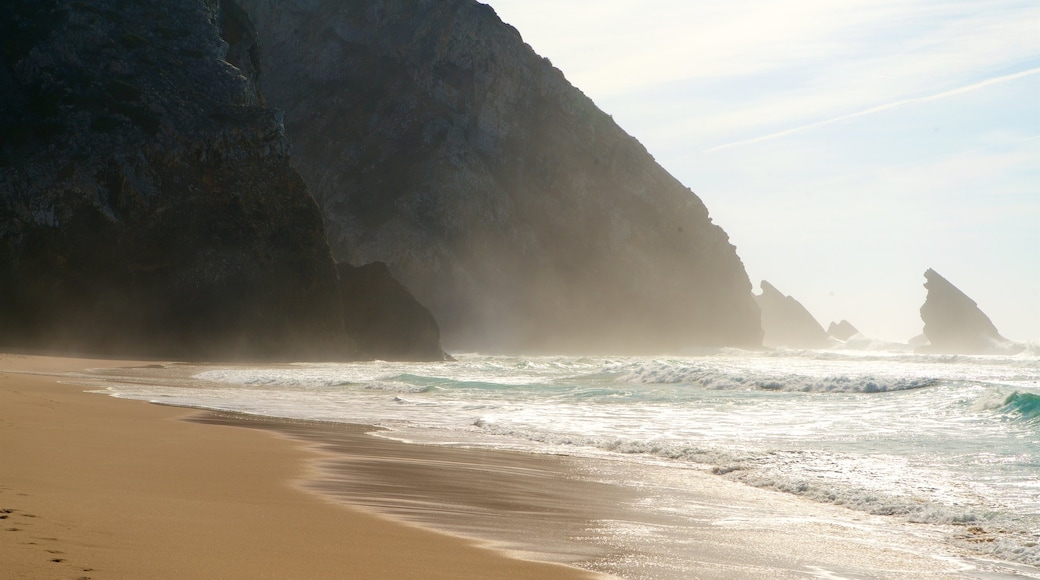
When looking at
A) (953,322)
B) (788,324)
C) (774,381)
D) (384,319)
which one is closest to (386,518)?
(774,381)

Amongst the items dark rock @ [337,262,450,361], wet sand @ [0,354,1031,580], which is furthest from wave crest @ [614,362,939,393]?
dark rock @ [337,262,450,361]

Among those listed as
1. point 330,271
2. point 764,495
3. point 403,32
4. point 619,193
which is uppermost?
point 403,32

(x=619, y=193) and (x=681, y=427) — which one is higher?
(x=619, y=193)

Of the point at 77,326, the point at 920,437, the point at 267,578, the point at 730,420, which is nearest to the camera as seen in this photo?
the point at 267,578

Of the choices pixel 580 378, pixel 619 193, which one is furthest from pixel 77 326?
pixel 619 193

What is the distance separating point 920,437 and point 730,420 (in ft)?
11.0

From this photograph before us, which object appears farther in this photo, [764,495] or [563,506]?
[764,495]

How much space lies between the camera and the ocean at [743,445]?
620 centimetres

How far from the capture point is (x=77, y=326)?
124ft

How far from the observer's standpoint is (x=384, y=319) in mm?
48125

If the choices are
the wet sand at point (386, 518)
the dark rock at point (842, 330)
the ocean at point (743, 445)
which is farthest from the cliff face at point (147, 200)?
the dark rock at point (842, 330)

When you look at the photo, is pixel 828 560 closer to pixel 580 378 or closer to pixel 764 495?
pixel 764 495

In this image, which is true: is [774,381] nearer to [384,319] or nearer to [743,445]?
[743,445]

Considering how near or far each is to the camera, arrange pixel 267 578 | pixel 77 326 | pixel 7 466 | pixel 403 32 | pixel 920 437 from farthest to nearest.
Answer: pixel 403 32 < pixel 77 326 < pixel 920 437 < pixel 7 466 < pixel 267 578
